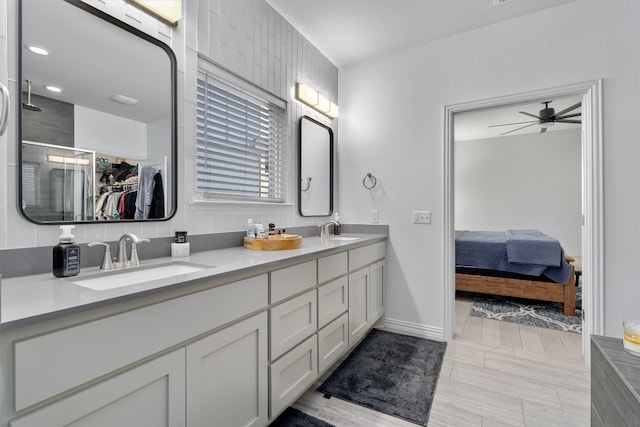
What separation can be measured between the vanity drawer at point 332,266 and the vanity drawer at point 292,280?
68 millimetres

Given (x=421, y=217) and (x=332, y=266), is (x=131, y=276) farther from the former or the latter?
(x=421, y=217)

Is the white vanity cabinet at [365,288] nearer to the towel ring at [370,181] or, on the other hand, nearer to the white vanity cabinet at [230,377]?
the towel ring at [370,181]

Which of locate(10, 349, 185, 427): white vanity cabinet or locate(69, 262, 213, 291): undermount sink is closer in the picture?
locate(10, 349, 185, 427): white vanity cabinet

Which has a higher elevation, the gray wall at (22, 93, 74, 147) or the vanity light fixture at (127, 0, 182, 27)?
the vanity light fixture at (127, 0, 182, 27)

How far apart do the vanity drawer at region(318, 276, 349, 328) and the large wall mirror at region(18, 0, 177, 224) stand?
91 centimetres

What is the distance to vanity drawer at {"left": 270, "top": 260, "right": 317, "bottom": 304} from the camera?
1.36 meters

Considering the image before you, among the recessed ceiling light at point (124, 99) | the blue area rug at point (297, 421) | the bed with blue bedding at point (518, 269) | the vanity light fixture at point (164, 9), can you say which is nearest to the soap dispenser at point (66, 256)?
the recessed ceiling light at point (124, 99)

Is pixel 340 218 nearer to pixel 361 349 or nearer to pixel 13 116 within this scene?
pixel 361 349

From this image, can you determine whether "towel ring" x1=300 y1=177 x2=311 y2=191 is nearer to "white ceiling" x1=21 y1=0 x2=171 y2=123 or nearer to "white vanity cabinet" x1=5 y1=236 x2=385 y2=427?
"white vanity cabinet" x1=5 y1=236 x2=385 y2=427

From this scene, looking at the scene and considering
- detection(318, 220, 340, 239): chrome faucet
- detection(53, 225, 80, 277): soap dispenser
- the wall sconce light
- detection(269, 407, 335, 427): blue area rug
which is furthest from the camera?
detection(318, 220, 340, 239): chrome faucet

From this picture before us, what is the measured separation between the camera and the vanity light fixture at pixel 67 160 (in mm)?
1113

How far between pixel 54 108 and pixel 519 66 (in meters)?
2.79

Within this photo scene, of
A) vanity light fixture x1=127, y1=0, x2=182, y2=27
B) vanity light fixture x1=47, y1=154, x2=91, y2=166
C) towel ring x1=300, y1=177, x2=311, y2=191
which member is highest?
vanity light fixture x1=127, y1=0, x2=182, y2=27

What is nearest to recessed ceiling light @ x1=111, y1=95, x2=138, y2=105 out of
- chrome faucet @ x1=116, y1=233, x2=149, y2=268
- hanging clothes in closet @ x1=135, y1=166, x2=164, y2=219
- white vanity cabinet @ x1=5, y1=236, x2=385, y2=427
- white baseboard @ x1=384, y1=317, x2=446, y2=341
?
hanging clothes in closet @ x1=135, y1=166, x2=164, y2=219
